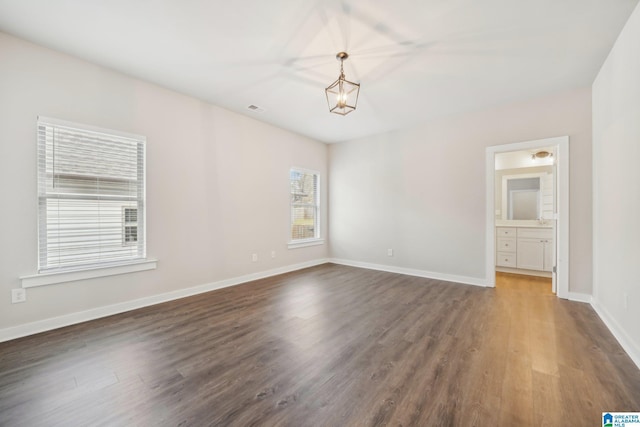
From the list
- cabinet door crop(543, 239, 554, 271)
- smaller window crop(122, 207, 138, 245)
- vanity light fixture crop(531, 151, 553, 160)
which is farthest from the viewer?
vanity light fixture crop(531, 151, 553, 160)

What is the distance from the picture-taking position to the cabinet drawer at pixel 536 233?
466cm

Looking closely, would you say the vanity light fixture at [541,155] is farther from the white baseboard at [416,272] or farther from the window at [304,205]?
the window at [304,205]

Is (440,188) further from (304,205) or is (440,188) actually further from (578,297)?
(304,205)

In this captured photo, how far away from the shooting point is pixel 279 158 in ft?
16.3

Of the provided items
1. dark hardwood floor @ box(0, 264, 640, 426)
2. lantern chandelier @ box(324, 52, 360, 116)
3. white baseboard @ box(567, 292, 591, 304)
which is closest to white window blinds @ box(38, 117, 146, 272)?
dark hardwood floor @ box(0, 264, 640, 426)

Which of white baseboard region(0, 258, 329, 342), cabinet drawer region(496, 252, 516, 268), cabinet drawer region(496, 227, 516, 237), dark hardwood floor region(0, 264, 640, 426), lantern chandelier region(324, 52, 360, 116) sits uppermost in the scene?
lantern chandelier region(324, 52, 360, 116)

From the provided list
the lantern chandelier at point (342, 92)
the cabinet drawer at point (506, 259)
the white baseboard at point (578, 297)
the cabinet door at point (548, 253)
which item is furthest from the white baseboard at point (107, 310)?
the cabinet door at point (548, 253)

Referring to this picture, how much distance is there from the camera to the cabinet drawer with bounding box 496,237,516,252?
502cm

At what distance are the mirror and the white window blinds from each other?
6519mm

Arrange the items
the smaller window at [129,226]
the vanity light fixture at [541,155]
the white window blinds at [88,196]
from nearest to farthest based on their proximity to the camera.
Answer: the white window blinds at [88,196]
the smaller window at [129,226]
the vanity light fixture at [541,155]

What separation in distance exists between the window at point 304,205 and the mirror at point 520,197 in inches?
157

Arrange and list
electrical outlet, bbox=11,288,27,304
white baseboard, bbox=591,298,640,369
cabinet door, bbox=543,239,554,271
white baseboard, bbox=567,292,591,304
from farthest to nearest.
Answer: cabinet door, bbox=543,239,554,271
white baseboard, bbox=567,292,591,304
electrical outlet, bbox=11,288,27,304
white baseboard, bbox=591,298,640,369

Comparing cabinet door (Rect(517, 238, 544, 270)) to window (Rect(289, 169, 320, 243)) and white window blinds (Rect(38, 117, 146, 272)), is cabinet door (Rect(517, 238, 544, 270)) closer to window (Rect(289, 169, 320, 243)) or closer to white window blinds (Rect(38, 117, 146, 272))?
window (Rect(289, 169, 320, 243))

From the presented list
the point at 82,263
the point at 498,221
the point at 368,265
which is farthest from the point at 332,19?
the point at 498,221
